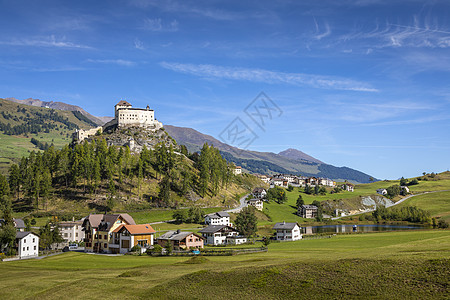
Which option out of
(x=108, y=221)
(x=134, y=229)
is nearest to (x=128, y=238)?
(x=134, y=229)

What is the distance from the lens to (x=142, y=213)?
13662cm

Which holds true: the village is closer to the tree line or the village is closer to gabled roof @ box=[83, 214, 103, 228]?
gabled roof @ box=[83, 214, 103, 228]

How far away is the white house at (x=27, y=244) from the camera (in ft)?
267

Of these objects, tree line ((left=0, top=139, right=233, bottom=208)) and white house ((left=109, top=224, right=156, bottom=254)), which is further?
tree line ((left=0, top=139, right=233, bottom=208))

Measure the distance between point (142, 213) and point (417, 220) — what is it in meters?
123

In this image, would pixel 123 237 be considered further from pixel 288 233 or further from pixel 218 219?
pixel 218 219

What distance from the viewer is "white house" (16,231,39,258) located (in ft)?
267

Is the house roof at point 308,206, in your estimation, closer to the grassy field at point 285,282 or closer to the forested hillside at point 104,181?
the forested hillside at point 104,181

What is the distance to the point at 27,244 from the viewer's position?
83750 mm

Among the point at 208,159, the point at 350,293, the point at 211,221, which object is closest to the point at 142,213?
the point at 211,221

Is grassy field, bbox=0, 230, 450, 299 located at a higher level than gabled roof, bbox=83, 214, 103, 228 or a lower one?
lower

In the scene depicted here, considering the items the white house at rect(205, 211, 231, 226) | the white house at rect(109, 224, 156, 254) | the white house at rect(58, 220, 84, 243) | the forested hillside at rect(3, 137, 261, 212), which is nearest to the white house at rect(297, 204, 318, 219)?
the forested hillside at rect(3, 137, 261, 212)

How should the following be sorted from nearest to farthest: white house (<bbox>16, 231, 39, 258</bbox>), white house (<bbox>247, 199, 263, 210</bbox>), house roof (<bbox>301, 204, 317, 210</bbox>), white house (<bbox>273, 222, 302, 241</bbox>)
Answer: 1. white house (<bbox>16, 231, 39, 258</bbox>)
2. white house (<bbox>273, 222, 302, 241</bbox>)
3. white house (<bbox>247, 199, 263, 210</bbox>)
4. house roof (<bbox>301, 204, 317, 210</bbox>)

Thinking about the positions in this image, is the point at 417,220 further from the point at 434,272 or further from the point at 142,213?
the point at 434,272
